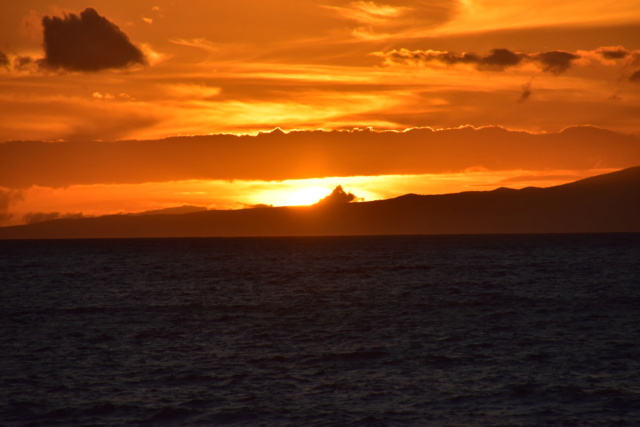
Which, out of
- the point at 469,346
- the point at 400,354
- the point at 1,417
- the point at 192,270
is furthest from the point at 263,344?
the point at 192,270

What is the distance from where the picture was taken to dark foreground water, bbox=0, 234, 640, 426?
29609 mm

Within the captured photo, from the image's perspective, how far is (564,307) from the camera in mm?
61312

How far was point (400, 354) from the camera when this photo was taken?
133 feet

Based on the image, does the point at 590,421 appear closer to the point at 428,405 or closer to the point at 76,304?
the point at 428,405

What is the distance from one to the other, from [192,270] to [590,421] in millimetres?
92103

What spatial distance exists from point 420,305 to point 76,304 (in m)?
29.0

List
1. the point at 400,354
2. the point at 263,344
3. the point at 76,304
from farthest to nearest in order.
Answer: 1. the point at 76,304
2. the point at 263,344
3. the point at 400,354

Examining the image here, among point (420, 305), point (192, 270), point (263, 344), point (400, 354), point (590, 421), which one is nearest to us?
point (590, 421)

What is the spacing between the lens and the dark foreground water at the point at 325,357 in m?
29.6

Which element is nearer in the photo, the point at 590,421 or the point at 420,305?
the point at 590,421

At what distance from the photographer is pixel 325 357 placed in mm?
39875

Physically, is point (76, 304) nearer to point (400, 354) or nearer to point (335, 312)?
point (335, 312)

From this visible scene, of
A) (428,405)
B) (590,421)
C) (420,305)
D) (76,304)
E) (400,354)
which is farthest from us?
(76,304)

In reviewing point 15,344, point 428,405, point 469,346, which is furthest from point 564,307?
point 15,344
